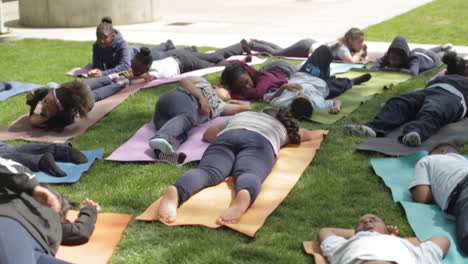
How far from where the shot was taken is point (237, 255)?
3686 mm

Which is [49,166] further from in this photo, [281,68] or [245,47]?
[245,47]

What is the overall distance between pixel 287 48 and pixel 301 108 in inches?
145

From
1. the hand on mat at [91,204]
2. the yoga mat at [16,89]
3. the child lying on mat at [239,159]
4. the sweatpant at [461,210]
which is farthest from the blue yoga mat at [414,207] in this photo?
the yoga mat at [16,89]

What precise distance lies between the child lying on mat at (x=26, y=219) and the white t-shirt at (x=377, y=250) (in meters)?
1.47

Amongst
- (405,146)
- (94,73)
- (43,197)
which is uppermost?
(43,197)

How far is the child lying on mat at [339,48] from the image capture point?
30.8 ft

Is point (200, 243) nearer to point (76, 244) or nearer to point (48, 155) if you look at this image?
point (76, 244)

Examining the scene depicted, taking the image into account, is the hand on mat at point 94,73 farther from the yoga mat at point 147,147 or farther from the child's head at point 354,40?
the child's head at point 354,40

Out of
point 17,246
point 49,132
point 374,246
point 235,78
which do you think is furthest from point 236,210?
point 235,78

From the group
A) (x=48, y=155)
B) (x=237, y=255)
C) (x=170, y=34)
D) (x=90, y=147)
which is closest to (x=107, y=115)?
(x=90, y=147)

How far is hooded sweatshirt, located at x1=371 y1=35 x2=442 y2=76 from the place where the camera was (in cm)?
846

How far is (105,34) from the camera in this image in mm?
8492

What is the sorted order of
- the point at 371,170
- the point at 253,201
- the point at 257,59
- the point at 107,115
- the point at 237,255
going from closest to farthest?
1. the point at 237,255
2. the point at 253,201
3. the point at 371,170
4. the point at 107,115
5. the point at 257,59

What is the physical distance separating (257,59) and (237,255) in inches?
246
